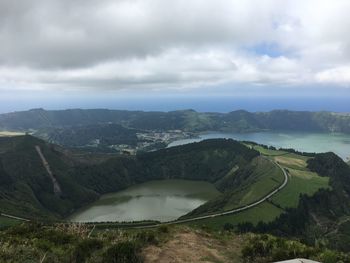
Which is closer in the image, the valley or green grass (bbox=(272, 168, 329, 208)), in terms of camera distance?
the valley

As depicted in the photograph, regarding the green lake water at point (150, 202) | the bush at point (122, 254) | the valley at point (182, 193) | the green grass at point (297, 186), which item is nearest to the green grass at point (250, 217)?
the valley at point (182, 193)

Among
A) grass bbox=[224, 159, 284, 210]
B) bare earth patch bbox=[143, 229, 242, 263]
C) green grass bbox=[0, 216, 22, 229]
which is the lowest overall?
green grass bbox=[0, 216, 22, 229]

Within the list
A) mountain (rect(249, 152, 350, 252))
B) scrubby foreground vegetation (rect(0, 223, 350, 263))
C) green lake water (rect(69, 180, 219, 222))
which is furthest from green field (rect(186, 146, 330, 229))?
scrubby foreground vegetation (rect(0, 223, 350, 263))

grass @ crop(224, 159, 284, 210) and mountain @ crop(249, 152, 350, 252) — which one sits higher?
grass @ crop(224, 159, 284, 210)

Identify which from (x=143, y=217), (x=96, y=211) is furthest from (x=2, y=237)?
(x=96, y=211)

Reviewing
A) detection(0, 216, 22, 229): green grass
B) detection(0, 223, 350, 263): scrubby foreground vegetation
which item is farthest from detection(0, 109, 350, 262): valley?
detection(0, 223, 350, 263): scrubby foreground vegetation

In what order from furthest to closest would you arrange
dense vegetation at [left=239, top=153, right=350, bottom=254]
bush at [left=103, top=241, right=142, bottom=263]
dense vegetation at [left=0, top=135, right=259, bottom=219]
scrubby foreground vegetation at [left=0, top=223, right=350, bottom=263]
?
dense vegetation at [left=0, top=135, right=259, bottom=219] → dense vegetation at [left=239, top=153, right=350, bottom=254] → scrubby foreground vegetation at [left=0, top=223, right=350, bottom=263] → bush at [left=103, top=241, right=142, bottom=263]

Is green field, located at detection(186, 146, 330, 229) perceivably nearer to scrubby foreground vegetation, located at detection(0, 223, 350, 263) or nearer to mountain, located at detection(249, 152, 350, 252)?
mountain, located at detection(249, 152, 350, 252)

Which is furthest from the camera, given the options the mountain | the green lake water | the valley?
the green lake water
